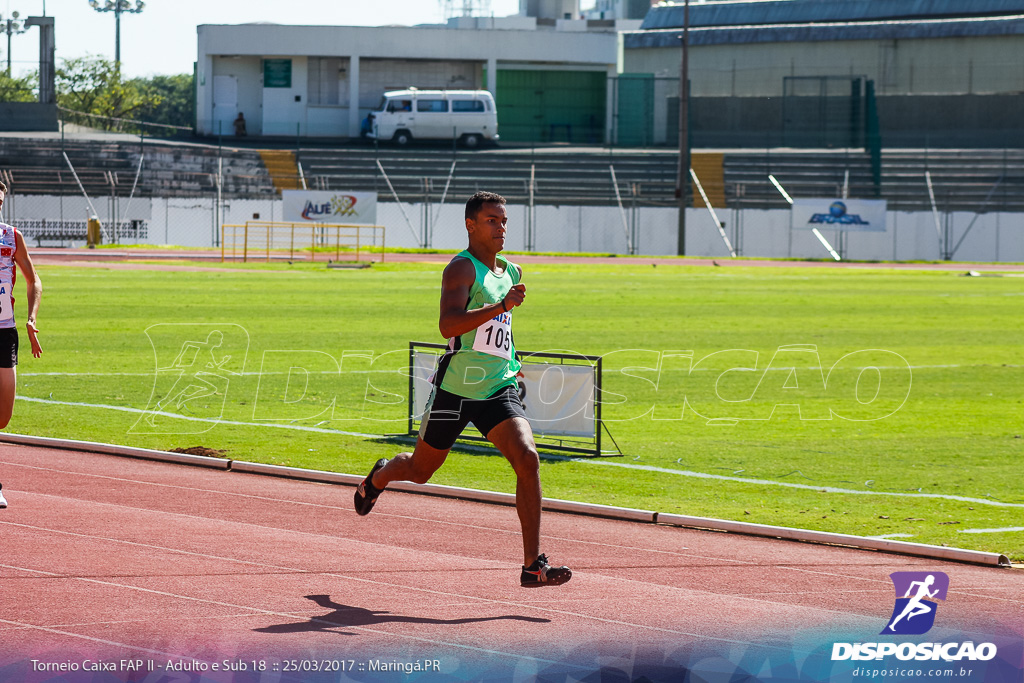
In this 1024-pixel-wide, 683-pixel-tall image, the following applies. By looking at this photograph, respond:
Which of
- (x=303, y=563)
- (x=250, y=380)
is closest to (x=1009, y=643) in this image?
(x=303, y=563)

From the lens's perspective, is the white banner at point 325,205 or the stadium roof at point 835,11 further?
the stadium roof at point 835,11

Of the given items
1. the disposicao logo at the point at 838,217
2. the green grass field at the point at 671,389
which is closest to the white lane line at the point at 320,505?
the green grass field at the point at 671,389

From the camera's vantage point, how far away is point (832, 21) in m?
69.6

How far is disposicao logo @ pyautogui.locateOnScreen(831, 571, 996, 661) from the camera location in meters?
5.62

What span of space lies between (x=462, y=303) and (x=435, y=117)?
55.1m

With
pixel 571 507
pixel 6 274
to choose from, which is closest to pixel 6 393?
pixel 6 274

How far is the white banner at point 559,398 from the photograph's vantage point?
1092 cm

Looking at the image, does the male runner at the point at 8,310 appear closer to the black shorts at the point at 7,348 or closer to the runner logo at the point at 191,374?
the black shorts at the point at 7,348

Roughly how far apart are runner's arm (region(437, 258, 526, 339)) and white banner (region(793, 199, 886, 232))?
137ft

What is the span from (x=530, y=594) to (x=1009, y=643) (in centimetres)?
237

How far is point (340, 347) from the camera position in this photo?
18.1 m

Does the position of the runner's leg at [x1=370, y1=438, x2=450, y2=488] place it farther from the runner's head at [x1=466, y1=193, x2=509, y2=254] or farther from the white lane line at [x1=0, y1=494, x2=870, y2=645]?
the runner's head at [x1=466, y1=193, x2=509, y2=254]

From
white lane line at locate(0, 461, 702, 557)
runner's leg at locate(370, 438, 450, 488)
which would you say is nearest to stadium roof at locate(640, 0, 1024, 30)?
white lane line at locate(0, 461, 702, 557)

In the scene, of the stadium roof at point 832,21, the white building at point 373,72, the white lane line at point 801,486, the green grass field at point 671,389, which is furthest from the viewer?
the white building at point 373,72
